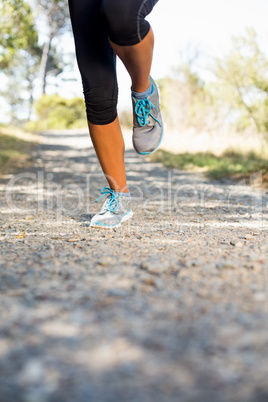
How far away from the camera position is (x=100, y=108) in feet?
6.57

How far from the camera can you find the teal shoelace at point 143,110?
2008mm

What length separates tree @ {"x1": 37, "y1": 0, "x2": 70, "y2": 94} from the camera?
20.0 m

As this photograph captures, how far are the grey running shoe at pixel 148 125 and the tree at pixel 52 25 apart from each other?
1778 centimetres

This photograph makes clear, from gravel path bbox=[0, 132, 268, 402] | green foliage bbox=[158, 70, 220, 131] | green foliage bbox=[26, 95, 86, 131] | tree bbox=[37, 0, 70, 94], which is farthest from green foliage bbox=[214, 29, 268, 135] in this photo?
green foliage bbox=[26, 95, 86, 131]

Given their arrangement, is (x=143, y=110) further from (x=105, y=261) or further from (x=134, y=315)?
(x=134, y=315)

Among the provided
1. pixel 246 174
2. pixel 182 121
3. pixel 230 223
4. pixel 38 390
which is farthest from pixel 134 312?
pixel 182 121

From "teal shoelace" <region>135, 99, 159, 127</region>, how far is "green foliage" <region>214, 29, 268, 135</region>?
5.27m

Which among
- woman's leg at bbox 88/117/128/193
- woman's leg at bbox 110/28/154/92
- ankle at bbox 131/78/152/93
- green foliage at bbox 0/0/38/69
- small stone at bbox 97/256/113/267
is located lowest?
small stone at bbox 97/256/113/267

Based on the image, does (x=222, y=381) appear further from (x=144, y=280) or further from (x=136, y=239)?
(x=136, y=239)

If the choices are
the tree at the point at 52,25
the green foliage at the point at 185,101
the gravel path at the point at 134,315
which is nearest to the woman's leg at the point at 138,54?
the gravel path at the point at 134,315

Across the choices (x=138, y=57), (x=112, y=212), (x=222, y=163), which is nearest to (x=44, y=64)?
(x=222, y=163)

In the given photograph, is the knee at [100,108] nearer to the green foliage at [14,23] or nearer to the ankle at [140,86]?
the ankle at [140,86]

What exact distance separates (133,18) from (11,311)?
125cm

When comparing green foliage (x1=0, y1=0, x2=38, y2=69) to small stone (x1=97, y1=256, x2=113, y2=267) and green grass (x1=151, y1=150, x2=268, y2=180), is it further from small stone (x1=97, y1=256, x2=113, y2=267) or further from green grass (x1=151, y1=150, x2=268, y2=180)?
small stone (x1=97, y1=256, x2=113, y2=267)
